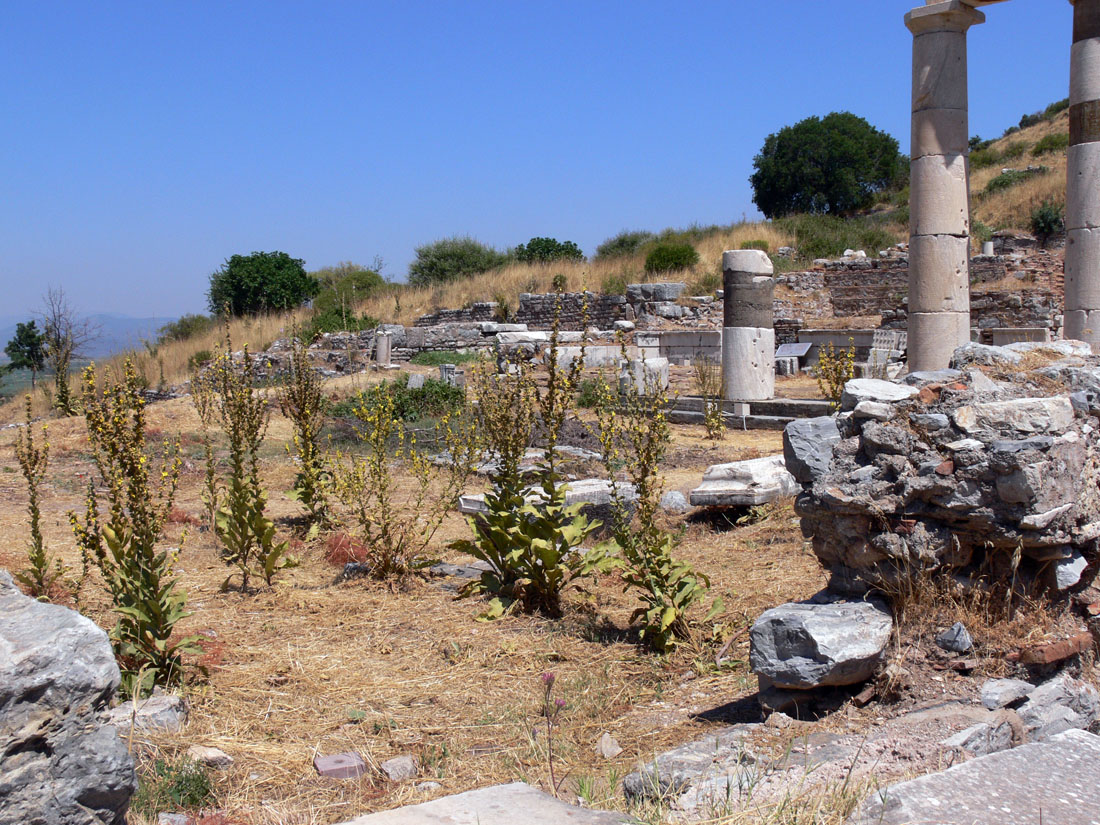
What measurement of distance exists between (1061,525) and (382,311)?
26.2 metres

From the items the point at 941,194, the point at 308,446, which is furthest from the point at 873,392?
the point at 941,194

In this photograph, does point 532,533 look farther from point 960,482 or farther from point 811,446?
point 960,482

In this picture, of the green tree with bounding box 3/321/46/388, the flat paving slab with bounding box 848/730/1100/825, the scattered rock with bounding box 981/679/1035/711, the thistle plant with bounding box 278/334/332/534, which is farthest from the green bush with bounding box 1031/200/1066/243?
the green tree with bounding box 3/321/46/388

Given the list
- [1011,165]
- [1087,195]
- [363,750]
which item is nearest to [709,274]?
[1087,195]

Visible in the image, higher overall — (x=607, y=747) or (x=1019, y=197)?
(x=1019, y=197)

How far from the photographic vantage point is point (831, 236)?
29.1 meters

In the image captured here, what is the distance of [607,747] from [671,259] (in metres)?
24.2

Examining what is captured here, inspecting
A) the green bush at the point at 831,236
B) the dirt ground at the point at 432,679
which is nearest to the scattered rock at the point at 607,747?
the dirt ground at the point at 432,679

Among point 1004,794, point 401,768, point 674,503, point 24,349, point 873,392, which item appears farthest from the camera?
point 24,349

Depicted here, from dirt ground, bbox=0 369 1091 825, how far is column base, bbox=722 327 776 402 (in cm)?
698

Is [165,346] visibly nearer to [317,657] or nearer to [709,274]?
[709,274]

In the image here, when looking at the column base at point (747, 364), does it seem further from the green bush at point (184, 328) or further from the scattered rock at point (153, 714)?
the green bush at point (184, 328)

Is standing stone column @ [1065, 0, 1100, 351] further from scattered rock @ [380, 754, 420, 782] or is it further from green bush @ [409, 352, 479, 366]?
green bush @ [409, 352, 479, 366]

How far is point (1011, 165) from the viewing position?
118ft
